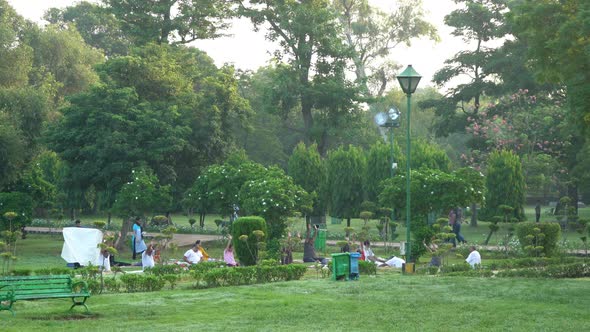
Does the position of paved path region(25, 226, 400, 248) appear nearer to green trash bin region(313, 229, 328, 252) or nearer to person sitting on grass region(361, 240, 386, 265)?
green trash bin region(313, 229, 328, 252)

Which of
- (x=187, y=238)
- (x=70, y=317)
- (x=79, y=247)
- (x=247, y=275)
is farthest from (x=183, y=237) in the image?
(x=70, y=317)

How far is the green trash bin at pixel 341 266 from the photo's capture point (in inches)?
768

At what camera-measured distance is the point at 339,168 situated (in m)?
43.3

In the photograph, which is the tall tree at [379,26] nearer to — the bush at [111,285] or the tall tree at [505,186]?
the tall tree at [505,186]

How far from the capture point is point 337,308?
15312mm

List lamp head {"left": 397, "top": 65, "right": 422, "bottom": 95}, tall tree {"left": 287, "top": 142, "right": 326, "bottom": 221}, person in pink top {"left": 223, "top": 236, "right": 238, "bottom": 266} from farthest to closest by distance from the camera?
tall tree {"left": 287, "top": 142, "right": 326, "bottom": 221} < person in pink top {"left": 223, "top": 236, "right": 238, "bottom": 266} < lamp head {"left": 397, "top": 65, "right": 422, "bottom": 95}

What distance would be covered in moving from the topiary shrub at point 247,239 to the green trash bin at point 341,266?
5.00 metres

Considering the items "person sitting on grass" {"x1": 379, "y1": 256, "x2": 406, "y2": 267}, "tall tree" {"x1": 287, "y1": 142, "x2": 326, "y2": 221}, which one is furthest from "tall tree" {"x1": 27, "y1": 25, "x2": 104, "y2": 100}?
"person sitting on grass" {"x1": 379, "y1": 256, "x2": 406, "y2": 267}

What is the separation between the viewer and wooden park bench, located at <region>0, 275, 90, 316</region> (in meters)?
14.4

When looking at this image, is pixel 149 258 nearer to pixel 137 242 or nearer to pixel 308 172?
pixel 137 242

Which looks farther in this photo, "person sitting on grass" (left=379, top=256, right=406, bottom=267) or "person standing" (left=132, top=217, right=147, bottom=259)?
"person standing" (left=132, top=217, right=147, bottom=259)

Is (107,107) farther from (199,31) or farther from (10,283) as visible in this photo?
(10,283)

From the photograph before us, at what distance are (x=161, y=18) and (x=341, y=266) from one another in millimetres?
30501

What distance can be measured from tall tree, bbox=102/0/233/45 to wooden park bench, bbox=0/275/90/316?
31.8 metres
